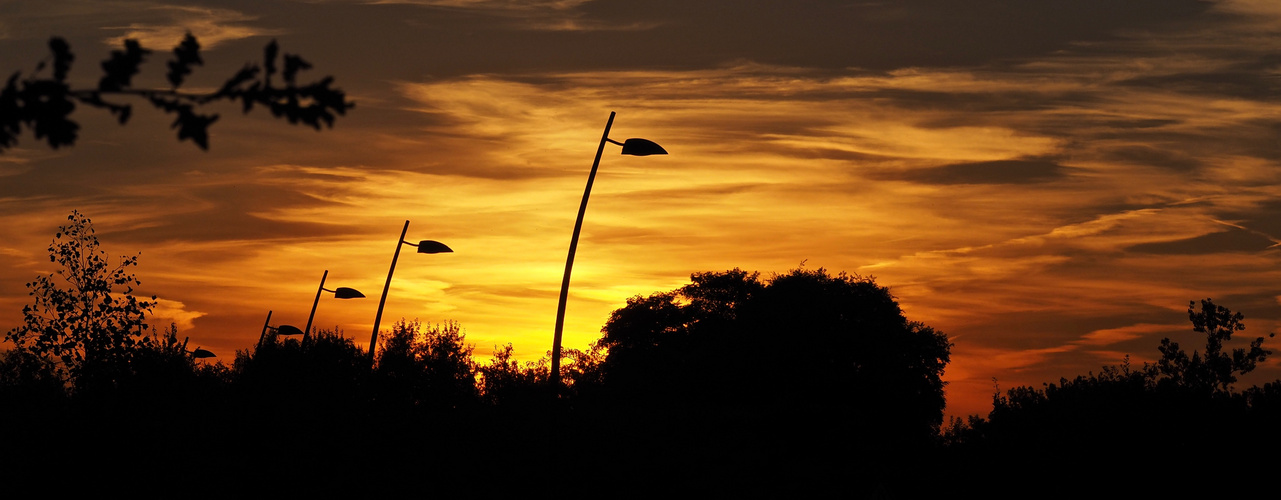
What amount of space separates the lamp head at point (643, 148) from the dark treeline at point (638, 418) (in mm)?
6040

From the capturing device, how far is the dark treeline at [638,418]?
107ft

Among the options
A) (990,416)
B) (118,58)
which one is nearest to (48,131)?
(118,58)

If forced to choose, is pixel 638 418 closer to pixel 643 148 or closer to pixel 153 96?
pixel 643 148

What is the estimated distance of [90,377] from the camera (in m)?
34.5

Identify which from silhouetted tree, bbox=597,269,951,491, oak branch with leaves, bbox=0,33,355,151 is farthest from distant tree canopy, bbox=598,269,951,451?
oak branch with leaves, bbox=0,33,355,151

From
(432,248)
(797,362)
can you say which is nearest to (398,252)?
(432,248)

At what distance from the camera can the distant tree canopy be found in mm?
65438

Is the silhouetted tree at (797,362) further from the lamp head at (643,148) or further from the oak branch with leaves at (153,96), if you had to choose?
the oak branch with leaves at (153,96)

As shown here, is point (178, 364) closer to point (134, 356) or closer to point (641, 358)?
point (134, 356)

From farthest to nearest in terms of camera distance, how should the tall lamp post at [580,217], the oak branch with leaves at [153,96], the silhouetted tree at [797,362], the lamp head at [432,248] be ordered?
the silhouetted tree at [797,362] < the lamp head at [432,248] < the tall lamp post at [580,217] < the oak branch with leaves at [153,96]

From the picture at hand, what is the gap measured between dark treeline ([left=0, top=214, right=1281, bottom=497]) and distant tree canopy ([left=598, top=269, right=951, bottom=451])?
0.13 meters

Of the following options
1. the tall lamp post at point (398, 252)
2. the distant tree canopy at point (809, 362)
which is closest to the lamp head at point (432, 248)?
the tall lamp post at point (398, 252)

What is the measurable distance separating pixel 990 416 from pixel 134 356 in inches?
1662

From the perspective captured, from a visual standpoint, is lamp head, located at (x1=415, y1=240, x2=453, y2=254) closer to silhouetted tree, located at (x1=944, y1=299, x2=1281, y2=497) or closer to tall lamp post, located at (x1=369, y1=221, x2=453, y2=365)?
tall lamp post, located at (x1=369, y1=221, x2=453, y2=365)
